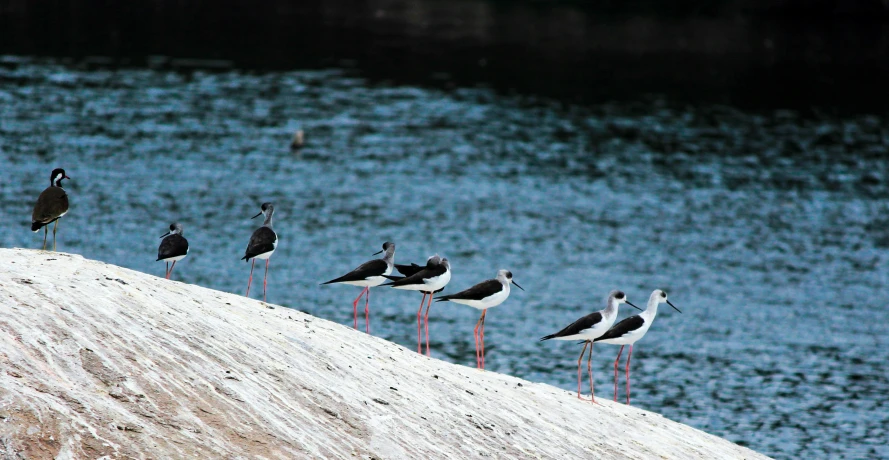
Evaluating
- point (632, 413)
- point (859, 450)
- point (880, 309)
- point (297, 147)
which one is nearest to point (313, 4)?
point (297, 147)

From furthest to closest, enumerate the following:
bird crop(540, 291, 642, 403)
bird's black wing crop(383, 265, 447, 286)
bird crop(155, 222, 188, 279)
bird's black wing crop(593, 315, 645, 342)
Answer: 1. bird's black wing crop(593, 315, 645, 342)
2. bird crop(155, 222, 188, 279)
3. bird crop(540, 291, 642, 403)
4. bird's black wing crop(383, 265, 447, 286)

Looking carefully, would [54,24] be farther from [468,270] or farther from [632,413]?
[632,413]

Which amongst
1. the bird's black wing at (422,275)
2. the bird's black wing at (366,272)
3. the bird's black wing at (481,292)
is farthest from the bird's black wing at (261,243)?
the bird's black wing at (481,292)

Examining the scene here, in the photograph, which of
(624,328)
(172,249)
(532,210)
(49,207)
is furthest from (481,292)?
(532,210)

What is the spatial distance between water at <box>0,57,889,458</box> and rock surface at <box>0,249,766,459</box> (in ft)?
78.0

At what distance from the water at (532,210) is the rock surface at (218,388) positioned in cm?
2379

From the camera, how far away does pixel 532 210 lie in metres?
74.4

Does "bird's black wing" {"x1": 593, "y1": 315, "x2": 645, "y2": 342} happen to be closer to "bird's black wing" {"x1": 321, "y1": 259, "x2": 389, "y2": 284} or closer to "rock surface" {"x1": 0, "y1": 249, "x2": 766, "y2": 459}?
"rock surface" {"x1": 0, "y1": 249, "x2": 766, "y2": 459}

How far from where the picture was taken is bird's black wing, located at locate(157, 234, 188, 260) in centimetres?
2302

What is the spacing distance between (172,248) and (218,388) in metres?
6.88

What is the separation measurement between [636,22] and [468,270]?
83.4 metres

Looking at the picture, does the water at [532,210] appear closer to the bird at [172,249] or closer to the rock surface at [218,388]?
the rock surface at [218,388]

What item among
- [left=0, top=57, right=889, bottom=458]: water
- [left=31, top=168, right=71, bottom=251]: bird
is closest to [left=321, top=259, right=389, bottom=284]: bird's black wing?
[left=31, top=168, right=71, bottom=251]: bird

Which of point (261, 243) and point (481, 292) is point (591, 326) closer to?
point (481, 292)
